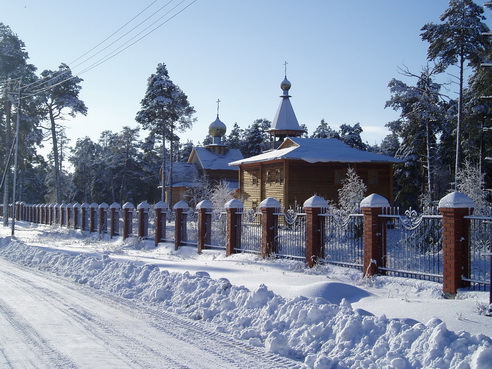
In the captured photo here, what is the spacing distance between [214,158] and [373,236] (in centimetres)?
4535

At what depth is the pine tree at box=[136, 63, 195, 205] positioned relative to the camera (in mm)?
44812

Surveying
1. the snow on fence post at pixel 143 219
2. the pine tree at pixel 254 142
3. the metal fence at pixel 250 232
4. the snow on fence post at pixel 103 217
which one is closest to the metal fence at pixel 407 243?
the metal fence at pixel 250 232

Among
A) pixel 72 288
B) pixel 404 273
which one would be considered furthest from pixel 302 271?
pixel 72 288

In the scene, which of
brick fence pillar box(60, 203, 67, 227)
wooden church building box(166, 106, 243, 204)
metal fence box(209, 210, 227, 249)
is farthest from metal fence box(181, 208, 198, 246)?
wooden church building box(166, 106, 243, 204)

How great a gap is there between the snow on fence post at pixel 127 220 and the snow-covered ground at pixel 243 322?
11.2 m

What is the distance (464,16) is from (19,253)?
27.1 meters

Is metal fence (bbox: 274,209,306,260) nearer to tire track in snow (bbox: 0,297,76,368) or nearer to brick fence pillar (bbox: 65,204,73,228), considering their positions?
tire track in snow (bbox: 0,297,76,368)

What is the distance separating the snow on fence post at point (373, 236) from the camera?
11086 millimetres

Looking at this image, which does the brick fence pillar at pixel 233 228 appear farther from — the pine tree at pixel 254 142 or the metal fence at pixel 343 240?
the pine tree at pixel 254 142

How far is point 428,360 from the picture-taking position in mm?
5484

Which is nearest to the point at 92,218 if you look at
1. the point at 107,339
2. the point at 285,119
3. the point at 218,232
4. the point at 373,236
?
the point at 218,232

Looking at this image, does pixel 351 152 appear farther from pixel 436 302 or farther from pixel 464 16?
pixel 436 302

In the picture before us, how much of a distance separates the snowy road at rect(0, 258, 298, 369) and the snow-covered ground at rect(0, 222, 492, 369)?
0.01 meters

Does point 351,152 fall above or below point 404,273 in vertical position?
above
